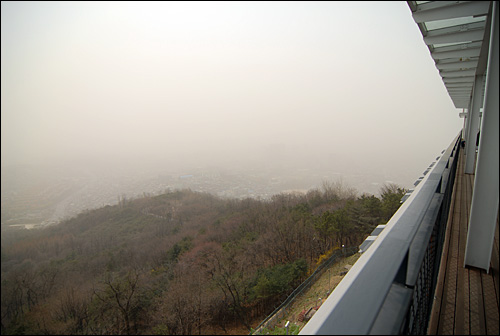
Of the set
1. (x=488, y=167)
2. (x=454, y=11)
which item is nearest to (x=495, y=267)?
(x=488, y=167)

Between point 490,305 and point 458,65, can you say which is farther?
point 458,65

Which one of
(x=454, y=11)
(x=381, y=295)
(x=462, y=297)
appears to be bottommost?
(x=462, y=297)


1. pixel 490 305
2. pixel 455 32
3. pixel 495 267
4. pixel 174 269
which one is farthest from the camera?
pixel 174 269

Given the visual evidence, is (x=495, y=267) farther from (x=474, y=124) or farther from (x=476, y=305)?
(x=474, y=124)

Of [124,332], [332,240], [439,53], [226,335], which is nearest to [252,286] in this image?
[226,335]

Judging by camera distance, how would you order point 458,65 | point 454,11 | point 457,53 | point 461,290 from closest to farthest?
1. point 461,290
2. point 454,11
3. point 457,53
4. point 458,65

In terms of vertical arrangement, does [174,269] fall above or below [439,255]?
below

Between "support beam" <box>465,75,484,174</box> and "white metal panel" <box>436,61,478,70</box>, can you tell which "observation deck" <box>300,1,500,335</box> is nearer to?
"white metal panel" <box>436,61,478,70</box>

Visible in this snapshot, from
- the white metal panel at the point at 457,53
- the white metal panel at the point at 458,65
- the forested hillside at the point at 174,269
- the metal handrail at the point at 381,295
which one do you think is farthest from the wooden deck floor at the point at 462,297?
the forested hillside at the point at 174,269
